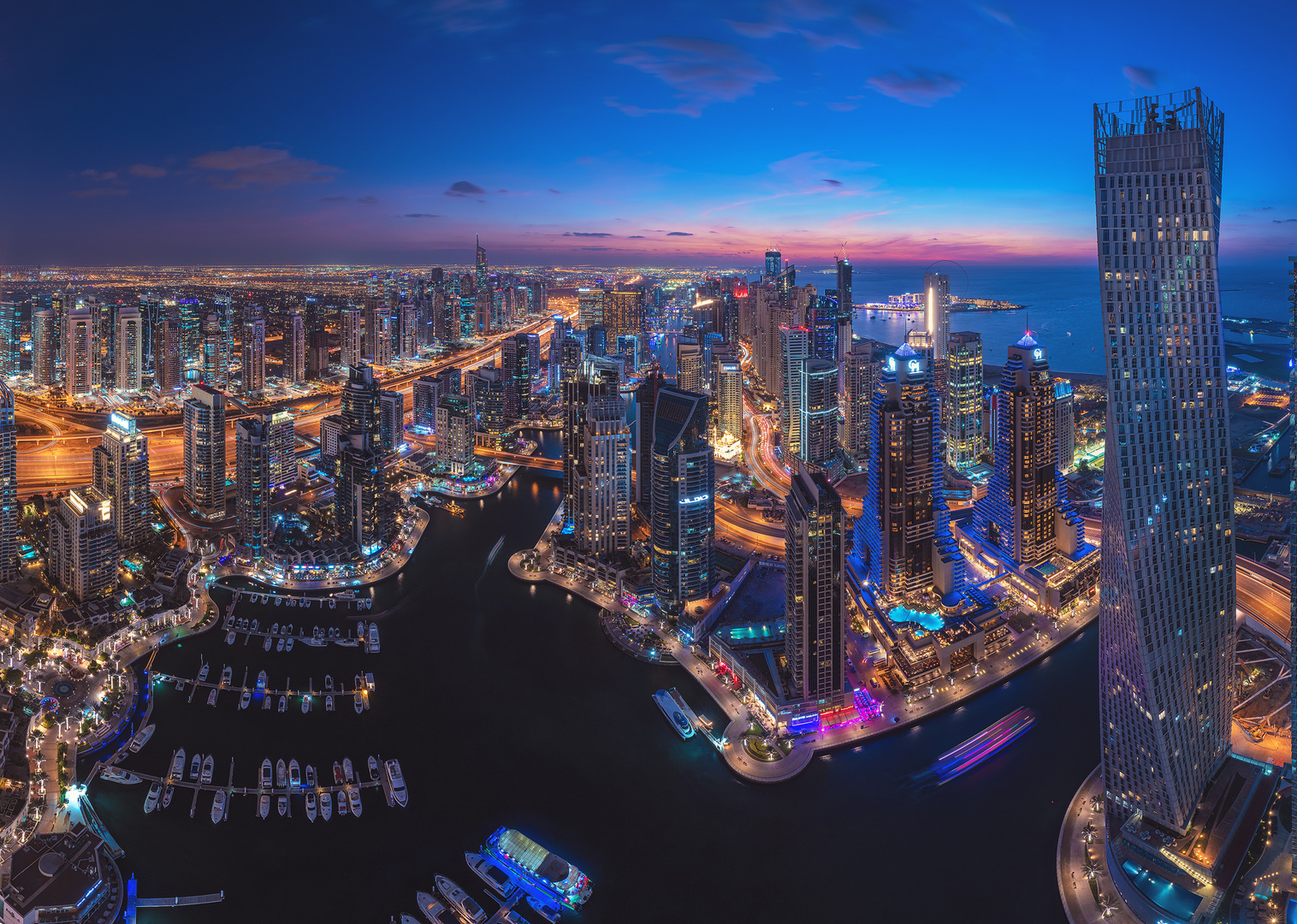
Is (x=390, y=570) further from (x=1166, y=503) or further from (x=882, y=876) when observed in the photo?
(x=1166, y=503)

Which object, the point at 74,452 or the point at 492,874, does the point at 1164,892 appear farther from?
the point at 74,452

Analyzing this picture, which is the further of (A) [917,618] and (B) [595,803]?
(A) [917,618]

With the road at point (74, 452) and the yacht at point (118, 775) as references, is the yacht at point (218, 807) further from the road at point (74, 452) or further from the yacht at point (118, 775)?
the road at point (74, 452)

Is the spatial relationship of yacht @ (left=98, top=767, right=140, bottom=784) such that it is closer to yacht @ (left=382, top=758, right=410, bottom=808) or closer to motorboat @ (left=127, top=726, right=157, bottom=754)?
motorboat @ (left=127, top=726, right=157, bottom=754)

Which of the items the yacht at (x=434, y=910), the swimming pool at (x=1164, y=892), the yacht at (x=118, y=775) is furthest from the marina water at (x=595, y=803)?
the swimming pool at (x=1164, y=892)

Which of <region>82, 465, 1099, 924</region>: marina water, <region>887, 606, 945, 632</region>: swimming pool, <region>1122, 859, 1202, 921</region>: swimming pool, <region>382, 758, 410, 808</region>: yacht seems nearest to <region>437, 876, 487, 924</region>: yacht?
<region>82, 465, 1099, 924</region>: marina water

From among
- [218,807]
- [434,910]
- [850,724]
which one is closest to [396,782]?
[218,807]
